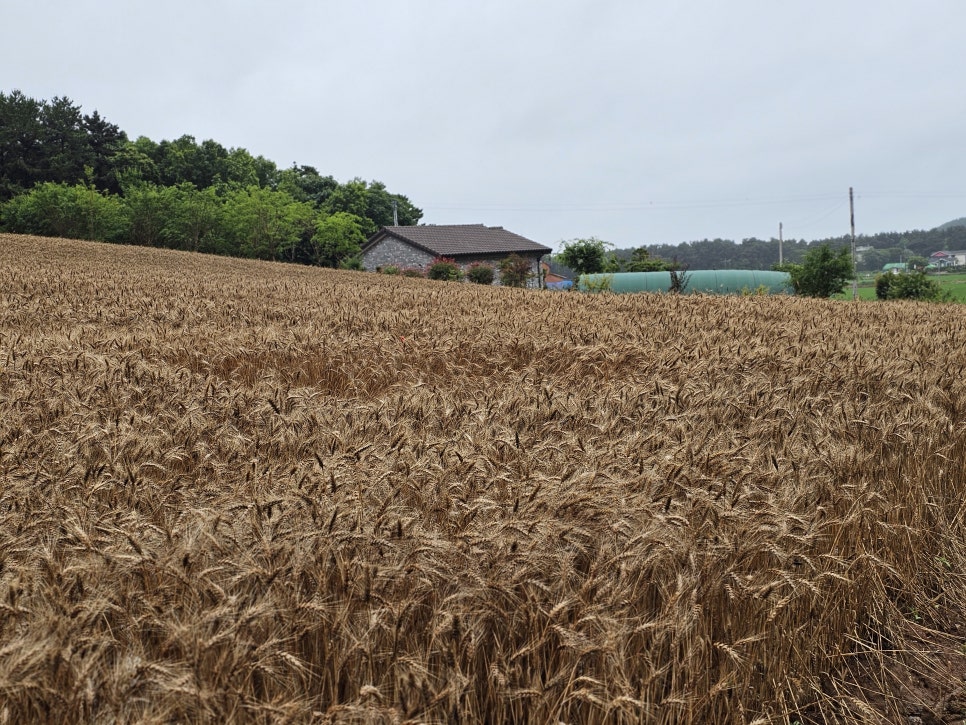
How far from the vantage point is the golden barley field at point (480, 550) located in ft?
5.64

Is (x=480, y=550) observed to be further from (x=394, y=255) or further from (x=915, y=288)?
(x=394, y=255)

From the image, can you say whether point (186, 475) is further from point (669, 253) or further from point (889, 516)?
point (669, 253)

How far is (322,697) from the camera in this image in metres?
1.85

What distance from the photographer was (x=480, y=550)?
6.82ft

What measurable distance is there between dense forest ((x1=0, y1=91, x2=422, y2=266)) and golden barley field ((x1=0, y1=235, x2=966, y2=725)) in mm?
45994

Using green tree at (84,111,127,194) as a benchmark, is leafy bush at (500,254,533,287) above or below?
below

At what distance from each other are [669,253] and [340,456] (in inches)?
6531

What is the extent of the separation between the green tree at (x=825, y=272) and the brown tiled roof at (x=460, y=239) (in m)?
21.8

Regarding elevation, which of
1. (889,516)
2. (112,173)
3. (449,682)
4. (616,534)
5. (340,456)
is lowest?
(889,516)

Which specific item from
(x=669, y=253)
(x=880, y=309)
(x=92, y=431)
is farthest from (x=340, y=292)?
(x=669, y=253)

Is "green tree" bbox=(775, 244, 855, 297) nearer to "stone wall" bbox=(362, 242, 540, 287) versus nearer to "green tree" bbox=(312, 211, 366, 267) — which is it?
"stone wall" bbox=(362, 242, 540, 287)

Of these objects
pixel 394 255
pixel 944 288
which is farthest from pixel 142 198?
pixel 944 288

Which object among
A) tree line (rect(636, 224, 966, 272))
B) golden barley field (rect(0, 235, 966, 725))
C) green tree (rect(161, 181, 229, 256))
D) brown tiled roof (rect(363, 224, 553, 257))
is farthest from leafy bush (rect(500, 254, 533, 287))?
tree line (rect(636, 224, 966, 272))

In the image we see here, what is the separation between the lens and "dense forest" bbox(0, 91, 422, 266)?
4534 cm
